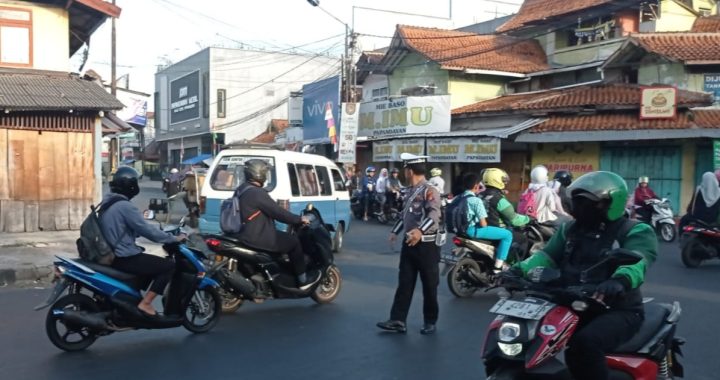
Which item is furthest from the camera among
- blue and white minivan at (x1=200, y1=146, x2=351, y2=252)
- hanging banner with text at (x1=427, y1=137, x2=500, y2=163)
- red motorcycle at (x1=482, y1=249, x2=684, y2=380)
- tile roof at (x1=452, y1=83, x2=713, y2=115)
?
hanging banner with text at (x1=427, y1=137, x2=500, y2=163)

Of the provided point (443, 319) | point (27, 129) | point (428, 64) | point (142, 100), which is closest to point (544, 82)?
point (428, 64)

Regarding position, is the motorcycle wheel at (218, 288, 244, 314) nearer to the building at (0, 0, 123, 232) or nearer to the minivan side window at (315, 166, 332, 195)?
the minivan side window at (315, 166, 332, 195)

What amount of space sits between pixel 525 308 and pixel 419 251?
2.92m

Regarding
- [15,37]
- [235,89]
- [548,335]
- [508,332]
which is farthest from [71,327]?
[235,89]

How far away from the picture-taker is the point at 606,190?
3.61 metres

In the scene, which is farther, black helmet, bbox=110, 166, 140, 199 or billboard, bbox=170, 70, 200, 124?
billboard, bbox=170, 70, 200, 124

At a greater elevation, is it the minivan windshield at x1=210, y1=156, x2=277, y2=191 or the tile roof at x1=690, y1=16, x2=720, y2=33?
the tile roof at x1=690, y1=16, x2=720, y2=33

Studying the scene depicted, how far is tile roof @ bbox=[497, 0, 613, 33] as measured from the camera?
2402cm

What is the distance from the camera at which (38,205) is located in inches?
571

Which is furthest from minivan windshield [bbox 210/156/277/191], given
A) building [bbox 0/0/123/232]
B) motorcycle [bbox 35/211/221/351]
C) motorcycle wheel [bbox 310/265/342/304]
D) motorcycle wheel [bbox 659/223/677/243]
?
motorcycle wheel [bbox 659/223/677/243]

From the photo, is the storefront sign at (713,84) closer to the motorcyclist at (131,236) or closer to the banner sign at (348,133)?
the banner sign at (348,133)

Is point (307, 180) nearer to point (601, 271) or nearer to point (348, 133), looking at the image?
point (601, 271)

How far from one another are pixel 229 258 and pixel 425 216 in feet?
6.88

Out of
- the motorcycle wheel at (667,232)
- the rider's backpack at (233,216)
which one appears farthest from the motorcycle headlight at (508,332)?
the motorcycle wheel at (667,232)
